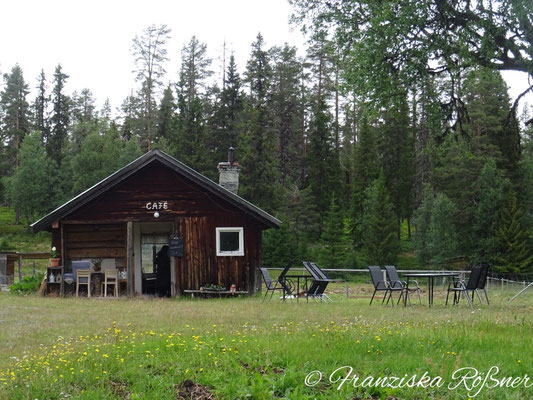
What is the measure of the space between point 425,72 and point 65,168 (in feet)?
151

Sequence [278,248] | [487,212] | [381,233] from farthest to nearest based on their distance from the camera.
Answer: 1. [381,233]
2. [278,248]
3. [487,212]

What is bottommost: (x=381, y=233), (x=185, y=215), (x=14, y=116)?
(x=381, y=233)

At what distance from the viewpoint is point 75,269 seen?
65.4ft

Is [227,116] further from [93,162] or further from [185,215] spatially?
[185,215]

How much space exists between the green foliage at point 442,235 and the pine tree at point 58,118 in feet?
117

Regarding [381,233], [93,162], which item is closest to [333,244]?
[381,233]

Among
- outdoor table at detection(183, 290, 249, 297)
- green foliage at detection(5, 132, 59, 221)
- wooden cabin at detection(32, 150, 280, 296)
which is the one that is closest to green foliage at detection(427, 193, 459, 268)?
wooden cabin at detection(32, 150, 280, 296)

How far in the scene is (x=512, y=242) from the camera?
137ft

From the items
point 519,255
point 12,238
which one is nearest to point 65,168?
point 12,238

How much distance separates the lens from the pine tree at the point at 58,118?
6262 centimetres

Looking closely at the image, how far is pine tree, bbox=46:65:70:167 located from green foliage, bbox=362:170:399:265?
31008 mm

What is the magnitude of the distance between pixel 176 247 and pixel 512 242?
2858 cm

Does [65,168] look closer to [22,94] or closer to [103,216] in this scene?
[22,94]

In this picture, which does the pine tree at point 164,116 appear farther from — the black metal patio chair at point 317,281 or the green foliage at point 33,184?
the black metal patio chair at point 317,281
